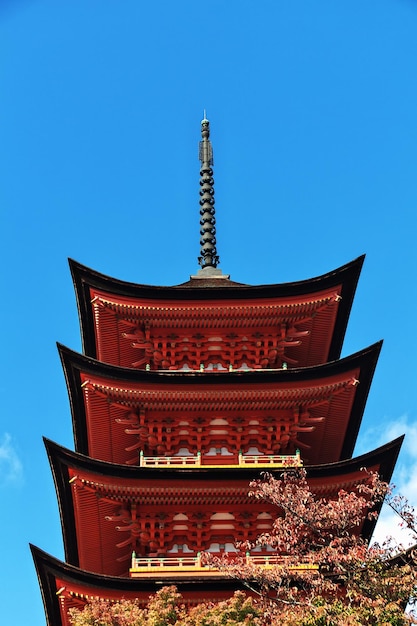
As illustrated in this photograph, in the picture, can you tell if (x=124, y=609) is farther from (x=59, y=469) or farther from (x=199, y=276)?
(x=199, y=276)

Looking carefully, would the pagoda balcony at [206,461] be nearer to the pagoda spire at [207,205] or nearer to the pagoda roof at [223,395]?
the pagoda roof at [223,395]

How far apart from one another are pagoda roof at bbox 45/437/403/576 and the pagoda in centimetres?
3

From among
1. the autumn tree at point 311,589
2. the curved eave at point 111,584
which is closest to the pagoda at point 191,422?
the curved eave at point 111,584

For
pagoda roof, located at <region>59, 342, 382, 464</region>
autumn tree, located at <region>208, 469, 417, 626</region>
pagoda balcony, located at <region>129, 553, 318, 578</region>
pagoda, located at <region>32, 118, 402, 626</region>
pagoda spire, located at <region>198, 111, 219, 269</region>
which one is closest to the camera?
autumn tree, located at <region>208, 469, 417, 626</region>

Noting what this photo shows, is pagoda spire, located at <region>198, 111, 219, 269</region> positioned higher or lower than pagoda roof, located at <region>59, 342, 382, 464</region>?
higher

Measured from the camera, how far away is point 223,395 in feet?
75.8

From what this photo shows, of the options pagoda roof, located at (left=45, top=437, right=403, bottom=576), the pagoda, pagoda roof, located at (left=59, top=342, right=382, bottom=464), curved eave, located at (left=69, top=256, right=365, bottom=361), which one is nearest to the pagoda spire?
the pagoda

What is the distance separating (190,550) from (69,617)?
3.15 meters

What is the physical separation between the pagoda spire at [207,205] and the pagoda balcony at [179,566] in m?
11.5

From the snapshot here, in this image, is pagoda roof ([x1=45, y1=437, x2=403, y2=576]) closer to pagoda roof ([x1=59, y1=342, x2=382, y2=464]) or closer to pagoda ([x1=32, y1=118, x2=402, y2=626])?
pagoda ([x1=32, y1=118, x2=402, y2=626])

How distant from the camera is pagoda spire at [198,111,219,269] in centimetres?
3053

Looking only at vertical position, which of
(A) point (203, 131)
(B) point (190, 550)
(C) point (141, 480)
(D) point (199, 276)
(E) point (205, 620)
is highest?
(A) point (203, 131)

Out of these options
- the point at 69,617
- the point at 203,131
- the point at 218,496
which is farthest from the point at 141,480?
the point at 203,131

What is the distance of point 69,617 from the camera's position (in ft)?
66.1
